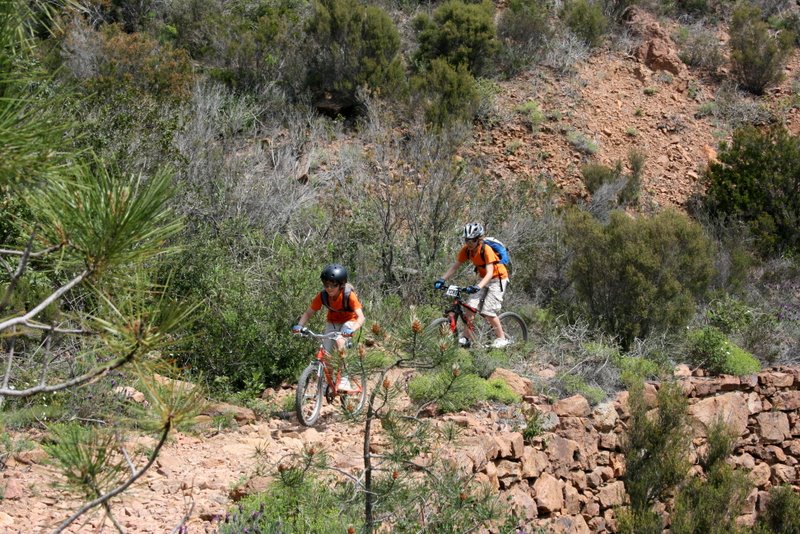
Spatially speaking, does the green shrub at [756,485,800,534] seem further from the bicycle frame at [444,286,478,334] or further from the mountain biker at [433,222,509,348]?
the bicycle frame at [444,286,478,334]

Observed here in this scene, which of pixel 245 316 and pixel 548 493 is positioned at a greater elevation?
pixel 245 316

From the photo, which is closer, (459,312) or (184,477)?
(184,477)

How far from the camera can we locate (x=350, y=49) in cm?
1720

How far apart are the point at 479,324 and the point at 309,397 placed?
320 cm

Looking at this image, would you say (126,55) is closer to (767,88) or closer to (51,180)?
(51,180)

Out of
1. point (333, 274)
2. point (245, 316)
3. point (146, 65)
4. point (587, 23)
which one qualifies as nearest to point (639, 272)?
point (245, 316)

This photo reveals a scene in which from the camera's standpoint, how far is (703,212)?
16156mm

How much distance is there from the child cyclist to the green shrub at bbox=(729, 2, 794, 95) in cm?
1612

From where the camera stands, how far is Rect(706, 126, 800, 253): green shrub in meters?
15.5

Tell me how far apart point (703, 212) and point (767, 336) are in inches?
220

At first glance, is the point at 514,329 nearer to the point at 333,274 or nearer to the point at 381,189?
the point at 381,189

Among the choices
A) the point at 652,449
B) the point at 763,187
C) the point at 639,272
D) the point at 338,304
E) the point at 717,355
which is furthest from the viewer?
the point at 763,187

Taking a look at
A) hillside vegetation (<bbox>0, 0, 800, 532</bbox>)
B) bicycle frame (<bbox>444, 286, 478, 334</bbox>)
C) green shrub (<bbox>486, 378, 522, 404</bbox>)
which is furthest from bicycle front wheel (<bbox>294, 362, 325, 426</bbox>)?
bicycle frame (<bbox>444, 286, 478, 334</bbox>)

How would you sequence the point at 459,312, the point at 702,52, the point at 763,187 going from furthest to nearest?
the point at 702,52, the point at 763,187, the point at 459,312
